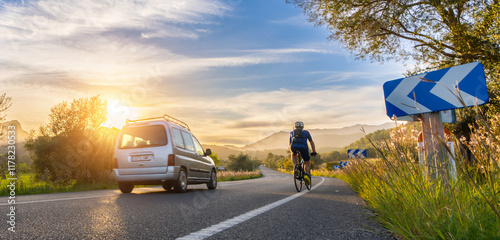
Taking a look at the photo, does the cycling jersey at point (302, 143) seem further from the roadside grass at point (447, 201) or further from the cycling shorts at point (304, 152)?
the roadside grass at point (447, 201)

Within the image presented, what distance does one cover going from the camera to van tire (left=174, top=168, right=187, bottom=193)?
8.45m

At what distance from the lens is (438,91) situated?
12.7 feet

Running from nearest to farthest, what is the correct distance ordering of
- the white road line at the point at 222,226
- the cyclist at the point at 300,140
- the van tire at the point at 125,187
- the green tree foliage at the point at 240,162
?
1. the white road line at the point at 222,226
2. the van tire at the point at 125,187
3. the cyclist at the point at 300,140
4. the green tree foliage at the point at 240,162

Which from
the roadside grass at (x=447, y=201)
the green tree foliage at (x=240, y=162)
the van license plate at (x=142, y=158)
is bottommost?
the green tree foliage at (x=240, y=162)

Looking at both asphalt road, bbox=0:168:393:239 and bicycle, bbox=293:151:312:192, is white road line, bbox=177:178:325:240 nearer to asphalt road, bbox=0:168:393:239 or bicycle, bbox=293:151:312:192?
A: asphalt road, bbox=0:168:393:239

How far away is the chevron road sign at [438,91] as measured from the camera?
139 inches

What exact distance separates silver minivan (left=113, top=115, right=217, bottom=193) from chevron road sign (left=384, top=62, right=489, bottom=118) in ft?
18.7

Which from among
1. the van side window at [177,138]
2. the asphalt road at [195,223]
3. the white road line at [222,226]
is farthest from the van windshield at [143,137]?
the white road line at [222,226]

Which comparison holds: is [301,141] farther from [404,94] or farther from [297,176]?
[404,94]

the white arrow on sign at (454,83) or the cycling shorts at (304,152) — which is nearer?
the white arrow on sign at (454,83)

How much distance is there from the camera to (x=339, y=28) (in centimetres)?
1588

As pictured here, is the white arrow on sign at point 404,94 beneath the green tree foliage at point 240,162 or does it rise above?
above

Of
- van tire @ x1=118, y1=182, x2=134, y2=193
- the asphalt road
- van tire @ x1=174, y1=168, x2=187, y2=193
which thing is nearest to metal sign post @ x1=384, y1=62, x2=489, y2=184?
the asphalt road

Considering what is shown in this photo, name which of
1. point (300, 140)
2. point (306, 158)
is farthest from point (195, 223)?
point (306, 158)
